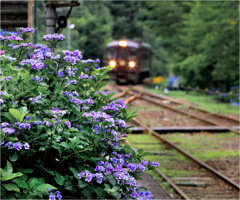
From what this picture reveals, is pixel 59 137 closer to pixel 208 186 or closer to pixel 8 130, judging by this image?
pixel 8 130

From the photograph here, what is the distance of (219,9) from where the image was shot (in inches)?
869

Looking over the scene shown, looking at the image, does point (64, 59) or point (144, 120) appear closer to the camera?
point (64, 59)

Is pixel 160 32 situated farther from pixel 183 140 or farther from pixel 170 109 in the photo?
pixel 183 140

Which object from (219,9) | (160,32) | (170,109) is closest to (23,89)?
(170,109)

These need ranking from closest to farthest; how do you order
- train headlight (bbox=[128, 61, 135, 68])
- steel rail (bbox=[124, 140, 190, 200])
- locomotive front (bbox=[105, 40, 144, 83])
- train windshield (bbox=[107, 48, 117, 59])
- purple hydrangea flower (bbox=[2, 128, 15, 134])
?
purple hydrangea flower (bbox=[2, 128, 15, 134])
steel rail (bbox=[124, 140, 190, 200])
locomotive front (bbox=[105, 40, 144, 83])
train headlight (bbox=[128, 61, 135, 68])
train windshield (bbox=[107, 48, 117, 59])

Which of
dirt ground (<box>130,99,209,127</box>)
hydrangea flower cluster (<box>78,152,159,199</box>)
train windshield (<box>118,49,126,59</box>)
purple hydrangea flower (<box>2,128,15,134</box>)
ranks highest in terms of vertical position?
train windshield (<box>118,49,126,59</box>)

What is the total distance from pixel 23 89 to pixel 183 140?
8.44m

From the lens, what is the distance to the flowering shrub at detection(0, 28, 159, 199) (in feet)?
8.05

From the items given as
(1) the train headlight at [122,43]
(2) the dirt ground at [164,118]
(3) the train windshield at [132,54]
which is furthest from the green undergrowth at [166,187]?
(3) the train windshield at [132,54]

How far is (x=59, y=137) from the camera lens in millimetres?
2500

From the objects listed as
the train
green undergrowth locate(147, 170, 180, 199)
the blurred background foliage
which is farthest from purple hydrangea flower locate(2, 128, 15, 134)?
the train

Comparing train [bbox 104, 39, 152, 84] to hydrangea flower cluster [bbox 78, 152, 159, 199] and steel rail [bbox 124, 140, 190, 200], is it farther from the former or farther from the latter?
hydrangea flower cluster [bbox 78, 152, 159, 199]

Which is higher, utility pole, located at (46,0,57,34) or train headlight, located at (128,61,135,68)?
utility pole, located at (46,0,57,34)

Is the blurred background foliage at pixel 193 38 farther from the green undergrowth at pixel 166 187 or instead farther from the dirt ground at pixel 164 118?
the dirt ground at pixel 164 118
